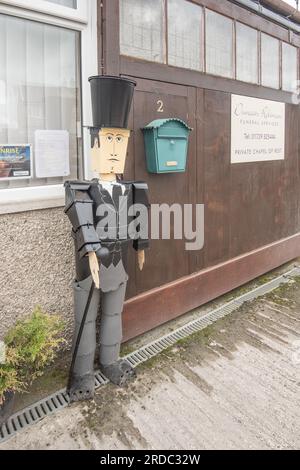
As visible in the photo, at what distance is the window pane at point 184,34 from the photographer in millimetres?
3105

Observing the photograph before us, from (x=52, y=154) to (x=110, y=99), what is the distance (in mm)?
640

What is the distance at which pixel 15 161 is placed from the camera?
2439 millimetres

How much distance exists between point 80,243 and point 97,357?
109 cm

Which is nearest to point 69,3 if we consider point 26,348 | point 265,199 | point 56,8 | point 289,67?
point 56,8

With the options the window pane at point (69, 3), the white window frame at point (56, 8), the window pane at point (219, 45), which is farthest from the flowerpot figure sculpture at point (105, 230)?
the window pane at point (219, 45)

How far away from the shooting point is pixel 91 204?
2240mm

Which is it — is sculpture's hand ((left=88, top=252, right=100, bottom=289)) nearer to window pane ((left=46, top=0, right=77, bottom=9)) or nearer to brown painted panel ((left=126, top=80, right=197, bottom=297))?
brown painted panel ((left=126, top=80, right=197, bottom=297))

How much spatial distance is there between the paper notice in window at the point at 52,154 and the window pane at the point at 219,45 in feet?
5.50

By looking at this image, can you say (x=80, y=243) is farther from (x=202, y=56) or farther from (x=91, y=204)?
(x=202, y=56)

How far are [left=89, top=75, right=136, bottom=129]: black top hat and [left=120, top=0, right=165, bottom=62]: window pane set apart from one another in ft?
2.36

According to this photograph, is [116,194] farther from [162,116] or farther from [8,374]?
[8,374]

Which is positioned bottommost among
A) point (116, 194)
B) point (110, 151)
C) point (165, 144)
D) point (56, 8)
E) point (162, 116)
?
point (116, 194)

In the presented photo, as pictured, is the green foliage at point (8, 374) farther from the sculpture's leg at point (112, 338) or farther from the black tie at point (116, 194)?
the black tie at point (116, 194)
